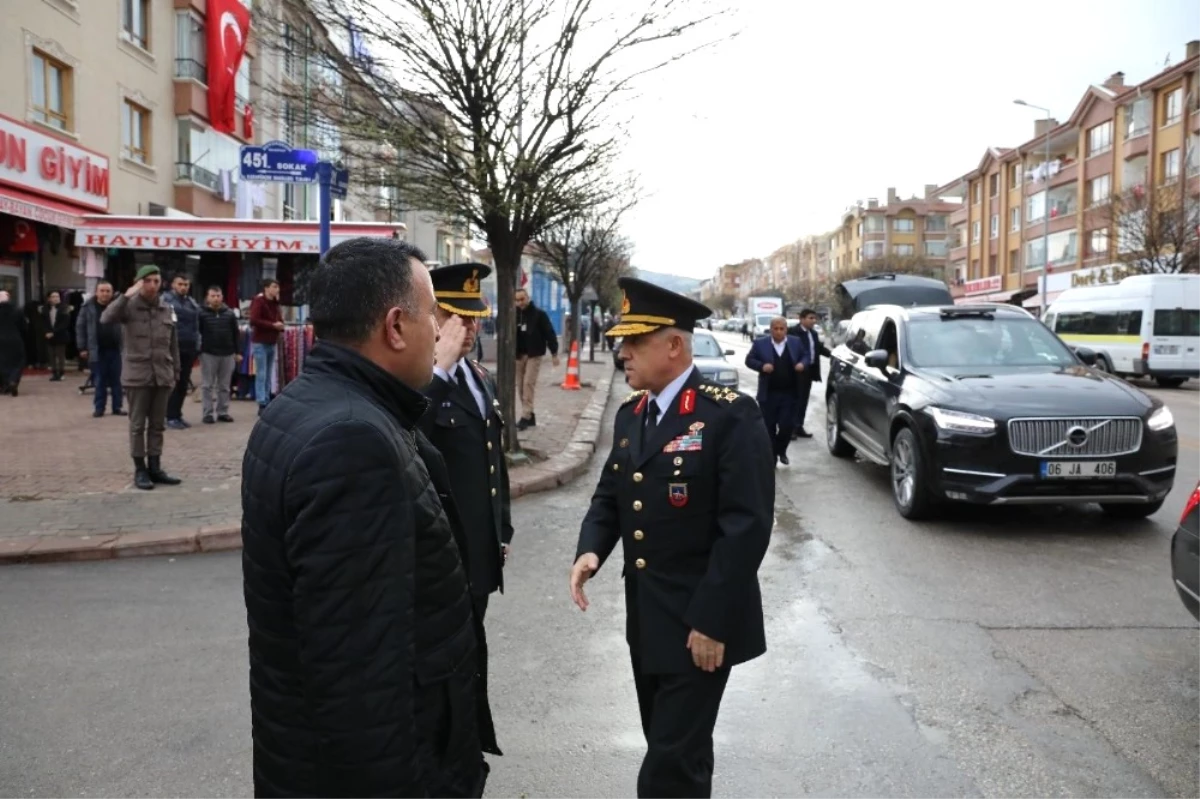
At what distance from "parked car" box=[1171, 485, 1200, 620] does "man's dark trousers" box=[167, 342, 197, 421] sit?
36.3ft

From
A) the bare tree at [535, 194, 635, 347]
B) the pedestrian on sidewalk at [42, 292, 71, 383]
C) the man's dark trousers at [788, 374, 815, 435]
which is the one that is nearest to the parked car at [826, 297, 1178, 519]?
the man's dark trousers at [788, 374, 815, 435]

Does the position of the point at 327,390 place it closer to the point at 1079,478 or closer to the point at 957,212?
the point at 1079,478

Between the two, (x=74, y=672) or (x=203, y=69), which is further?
(x=203, y=69)

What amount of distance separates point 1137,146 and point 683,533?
170ft

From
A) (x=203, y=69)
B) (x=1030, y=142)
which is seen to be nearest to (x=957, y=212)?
(x=1030, y=142)

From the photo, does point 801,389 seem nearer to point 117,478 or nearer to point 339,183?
point 339,183

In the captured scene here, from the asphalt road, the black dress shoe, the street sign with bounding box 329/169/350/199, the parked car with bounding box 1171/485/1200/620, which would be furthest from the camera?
the street sign with bounding box 329/169/350/199

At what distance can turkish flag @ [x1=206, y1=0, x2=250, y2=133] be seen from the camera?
26.6 meters

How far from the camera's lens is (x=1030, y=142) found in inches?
2324

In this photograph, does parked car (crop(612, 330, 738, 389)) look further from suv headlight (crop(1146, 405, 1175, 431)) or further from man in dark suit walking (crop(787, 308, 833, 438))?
suv headlight (crop(1146, 405, 1175, 431))

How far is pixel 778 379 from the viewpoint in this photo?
34.8ft

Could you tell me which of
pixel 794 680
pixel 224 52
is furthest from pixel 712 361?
pixel 224 52

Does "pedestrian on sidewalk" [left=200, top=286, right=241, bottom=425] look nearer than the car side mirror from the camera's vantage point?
No

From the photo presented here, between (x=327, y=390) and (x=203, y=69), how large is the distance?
2885cm
